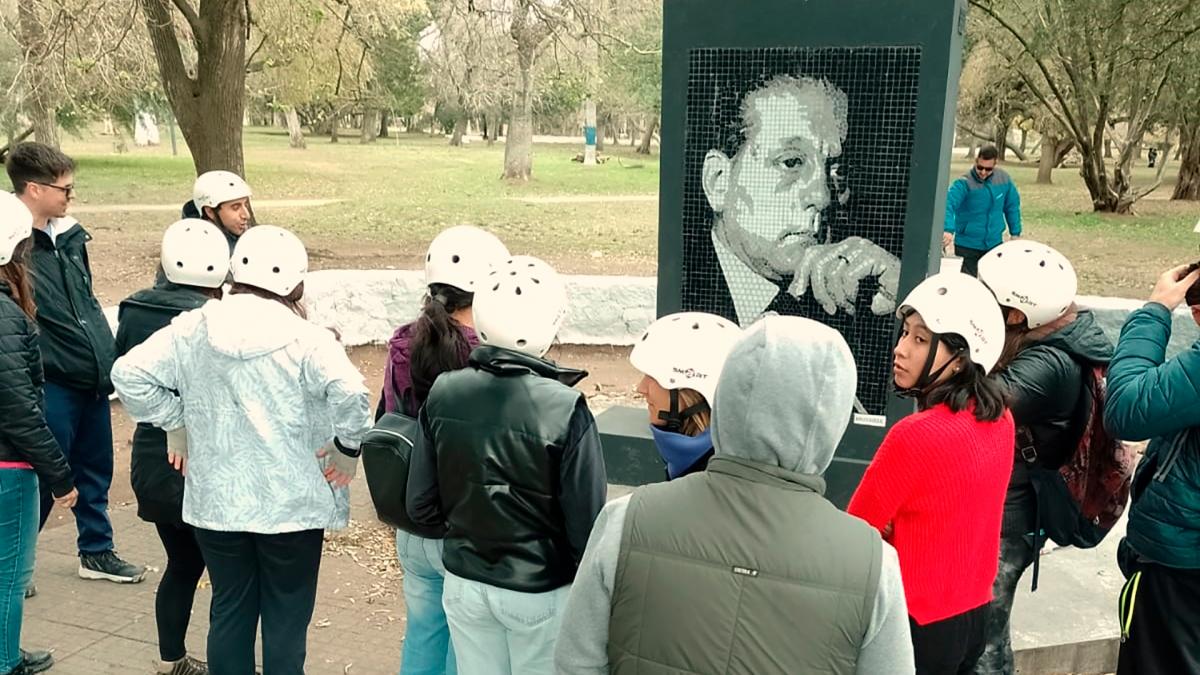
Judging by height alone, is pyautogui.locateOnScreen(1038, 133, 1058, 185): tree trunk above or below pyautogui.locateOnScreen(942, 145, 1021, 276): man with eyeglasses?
below

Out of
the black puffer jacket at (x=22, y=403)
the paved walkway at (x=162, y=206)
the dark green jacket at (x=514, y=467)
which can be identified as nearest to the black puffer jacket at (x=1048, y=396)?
the dark green jacket at (x=514, y=467)

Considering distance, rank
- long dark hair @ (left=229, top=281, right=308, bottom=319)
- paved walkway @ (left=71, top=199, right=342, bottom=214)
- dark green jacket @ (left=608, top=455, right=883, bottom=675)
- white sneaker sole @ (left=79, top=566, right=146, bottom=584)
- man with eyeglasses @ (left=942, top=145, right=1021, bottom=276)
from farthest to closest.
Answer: paved walkway @ (left=71, top=199, right=342, bottom=214) → man with eyeglasses @ (left=942, top=145, right=1021, bottom=276) → white sneaker sole @ (left=79, top=566, right=146, bottom=584) → long dark hair @ (left=229, top=281, right=308, bottom=319) → dark green jacket @ (left=608, top=455, right=883, bottom=675)

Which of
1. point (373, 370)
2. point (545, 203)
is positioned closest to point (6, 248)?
point (373, 370)

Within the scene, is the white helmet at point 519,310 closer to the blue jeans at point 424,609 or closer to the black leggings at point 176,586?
the blue jeans at point 424,609

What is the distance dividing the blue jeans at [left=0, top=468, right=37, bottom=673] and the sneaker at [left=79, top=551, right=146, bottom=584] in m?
0.96

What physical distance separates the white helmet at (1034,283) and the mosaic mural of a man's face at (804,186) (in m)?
2.08

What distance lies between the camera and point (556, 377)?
2.54 metres

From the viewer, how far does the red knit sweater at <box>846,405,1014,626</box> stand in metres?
2.34

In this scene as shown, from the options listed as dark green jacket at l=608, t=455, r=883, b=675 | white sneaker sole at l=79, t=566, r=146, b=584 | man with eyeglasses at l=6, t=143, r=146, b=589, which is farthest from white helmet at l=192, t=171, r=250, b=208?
dark green jacket at l=608, t=455, r=883, b=675

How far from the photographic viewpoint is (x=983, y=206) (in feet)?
30.8

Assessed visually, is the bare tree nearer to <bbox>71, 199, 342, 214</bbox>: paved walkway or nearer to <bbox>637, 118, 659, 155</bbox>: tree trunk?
<bbox>71, 199, 342, 214</bbox>: paved walkway

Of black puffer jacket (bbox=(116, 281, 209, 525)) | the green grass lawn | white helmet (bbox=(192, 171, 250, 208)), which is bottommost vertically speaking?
the green grass lawn

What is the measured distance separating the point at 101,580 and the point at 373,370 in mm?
4066

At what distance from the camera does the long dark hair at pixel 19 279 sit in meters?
3.28
